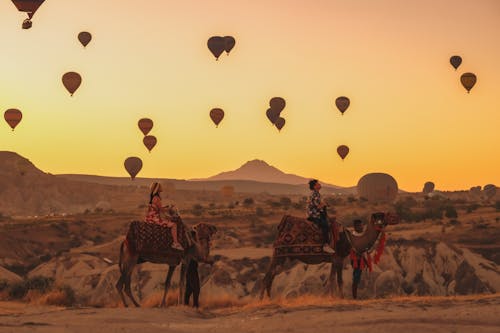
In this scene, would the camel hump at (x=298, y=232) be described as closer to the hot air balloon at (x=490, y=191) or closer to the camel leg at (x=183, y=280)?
the camel leg at (x=183, y=280)

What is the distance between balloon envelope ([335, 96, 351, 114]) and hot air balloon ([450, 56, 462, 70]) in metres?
9.71

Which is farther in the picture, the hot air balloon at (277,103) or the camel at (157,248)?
the hot air balloon at (277,103)

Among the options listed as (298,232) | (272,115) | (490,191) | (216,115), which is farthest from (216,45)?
(490,191)

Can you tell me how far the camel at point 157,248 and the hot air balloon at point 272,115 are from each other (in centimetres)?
6162

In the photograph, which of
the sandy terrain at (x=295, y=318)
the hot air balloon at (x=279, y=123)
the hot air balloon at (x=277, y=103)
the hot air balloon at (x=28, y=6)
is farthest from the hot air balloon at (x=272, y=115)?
the sandy terrain at (x=295, y=318)

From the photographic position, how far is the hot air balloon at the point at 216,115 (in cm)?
8244

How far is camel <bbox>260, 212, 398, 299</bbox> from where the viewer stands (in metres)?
23.7

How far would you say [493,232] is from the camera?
53.8 m

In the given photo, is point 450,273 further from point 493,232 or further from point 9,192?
point 9,192

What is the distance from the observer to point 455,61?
79.9m

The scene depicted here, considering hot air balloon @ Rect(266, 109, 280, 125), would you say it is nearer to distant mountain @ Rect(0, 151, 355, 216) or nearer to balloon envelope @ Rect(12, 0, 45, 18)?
balloon envelope @ Rect(12, 0, 45, 18)

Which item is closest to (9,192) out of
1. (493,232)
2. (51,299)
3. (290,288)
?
(493,232)

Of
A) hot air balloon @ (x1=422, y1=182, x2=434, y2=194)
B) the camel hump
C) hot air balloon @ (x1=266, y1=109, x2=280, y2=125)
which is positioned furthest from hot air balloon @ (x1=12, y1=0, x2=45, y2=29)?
hot air balloon @ (x1=422, y1=182, x2=434, y2=194)

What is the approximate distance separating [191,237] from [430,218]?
46523mm
